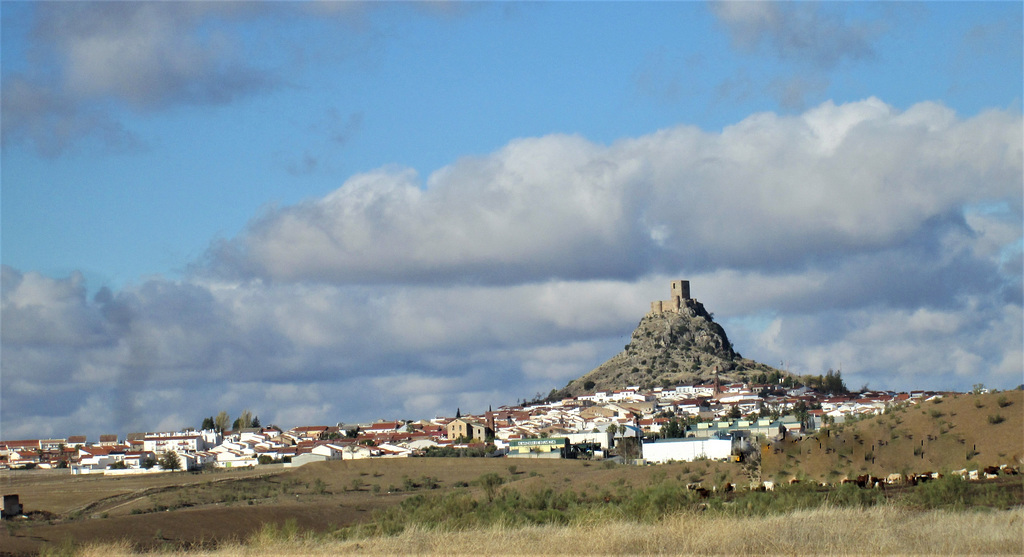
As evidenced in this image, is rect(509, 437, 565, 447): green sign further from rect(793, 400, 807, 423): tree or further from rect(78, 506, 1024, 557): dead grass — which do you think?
rect(78, 506, 1024, 557): dead grass

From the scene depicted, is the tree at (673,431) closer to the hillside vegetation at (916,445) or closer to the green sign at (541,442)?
the green sign at (541,442)

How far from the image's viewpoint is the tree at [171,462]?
88250 millimetres

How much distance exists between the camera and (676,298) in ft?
595

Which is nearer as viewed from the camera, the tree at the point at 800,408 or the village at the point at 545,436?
the village at the point at 545,436

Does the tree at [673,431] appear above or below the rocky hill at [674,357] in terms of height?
below

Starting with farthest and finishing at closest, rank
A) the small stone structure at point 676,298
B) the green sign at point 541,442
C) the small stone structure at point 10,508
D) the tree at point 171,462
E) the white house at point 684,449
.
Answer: the small stone structure at point 676,298 < the green sign at point 541,442 < the tree at point 171,462 < the white house at point 684,449 < the small stone structure at point 10,508

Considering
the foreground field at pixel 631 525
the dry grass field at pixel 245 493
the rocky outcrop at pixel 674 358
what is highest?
the rocky outcrop at pixel 674 358

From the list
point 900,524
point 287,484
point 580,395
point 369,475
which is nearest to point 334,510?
point 287,484

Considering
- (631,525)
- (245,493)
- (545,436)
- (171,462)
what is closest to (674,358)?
(545,436)

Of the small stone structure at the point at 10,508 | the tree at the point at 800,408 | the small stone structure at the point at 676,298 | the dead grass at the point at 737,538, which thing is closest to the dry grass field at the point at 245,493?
the small stone structure at the point at 10,508

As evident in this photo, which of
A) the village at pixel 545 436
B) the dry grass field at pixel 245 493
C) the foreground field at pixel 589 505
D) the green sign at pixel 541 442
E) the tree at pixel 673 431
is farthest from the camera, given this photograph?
the tree at pixel 673 431

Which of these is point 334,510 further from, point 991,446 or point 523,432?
point 523,432

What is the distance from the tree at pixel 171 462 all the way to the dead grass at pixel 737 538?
229ft

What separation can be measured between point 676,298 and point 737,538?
16516 centimetres
